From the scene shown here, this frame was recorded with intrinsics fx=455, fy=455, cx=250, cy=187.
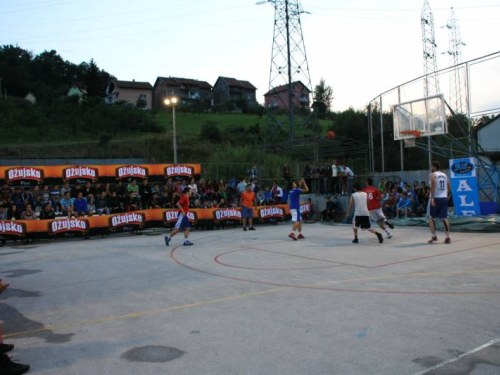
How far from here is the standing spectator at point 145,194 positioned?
20844 millimetres

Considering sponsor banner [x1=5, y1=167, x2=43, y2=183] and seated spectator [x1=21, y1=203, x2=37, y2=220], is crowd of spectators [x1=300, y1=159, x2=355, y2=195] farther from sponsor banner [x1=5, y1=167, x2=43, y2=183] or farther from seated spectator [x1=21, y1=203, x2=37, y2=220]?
seated spectator [x1=21, y1=203, x2=37, y2=220]

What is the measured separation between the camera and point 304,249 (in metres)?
12.8

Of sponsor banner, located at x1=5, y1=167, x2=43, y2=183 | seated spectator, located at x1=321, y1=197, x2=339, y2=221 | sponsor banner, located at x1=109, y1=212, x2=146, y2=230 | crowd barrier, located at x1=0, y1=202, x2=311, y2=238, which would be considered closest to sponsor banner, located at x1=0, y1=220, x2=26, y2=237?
crowd barrier, located at x1=0, y1=202, x2=311, y2=238

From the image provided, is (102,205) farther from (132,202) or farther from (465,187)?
(465,187)

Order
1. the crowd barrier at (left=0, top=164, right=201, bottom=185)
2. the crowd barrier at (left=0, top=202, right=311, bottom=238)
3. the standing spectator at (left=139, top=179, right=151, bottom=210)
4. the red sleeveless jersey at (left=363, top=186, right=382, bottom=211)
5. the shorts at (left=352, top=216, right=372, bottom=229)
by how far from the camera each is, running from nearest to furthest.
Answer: the shorts at (left=352, top=216, right=372, bottom=229) < the red sleeveless jersey at (left=363, top=186, right=382, bottom=211) < the crowd barrier at (left=0, top=202, right=311, bottom=238) < the crowd barrier at (left=0, top=164, right=201, bottom=185) < the standing spectator at (left=139, top=179, right=151, bottom=210)

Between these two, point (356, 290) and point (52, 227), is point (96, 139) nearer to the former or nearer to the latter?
point (52, 227)

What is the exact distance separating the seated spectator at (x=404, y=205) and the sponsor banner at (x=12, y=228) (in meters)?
15.5

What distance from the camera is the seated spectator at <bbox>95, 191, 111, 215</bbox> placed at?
1958 centimetres

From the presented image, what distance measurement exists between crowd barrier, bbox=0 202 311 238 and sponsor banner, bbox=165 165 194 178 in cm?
312

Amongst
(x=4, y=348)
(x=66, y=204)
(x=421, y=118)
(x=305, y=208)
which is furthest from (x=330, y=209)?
(x=4, y=348)

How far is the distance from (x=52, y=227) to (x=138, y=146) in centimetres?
3586

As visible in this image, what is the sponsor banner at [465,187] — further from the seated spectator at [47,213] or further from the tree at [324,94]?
the tree at [324,94]

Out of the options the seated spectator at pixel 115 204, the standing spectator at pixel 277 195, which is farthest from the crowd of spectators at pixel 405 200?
the seated spectator at pixel 115 204

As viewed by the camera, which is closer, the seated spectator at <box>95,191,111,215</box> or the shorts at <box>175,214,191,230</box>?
the shorts at <box>175,214,191,230</box>
